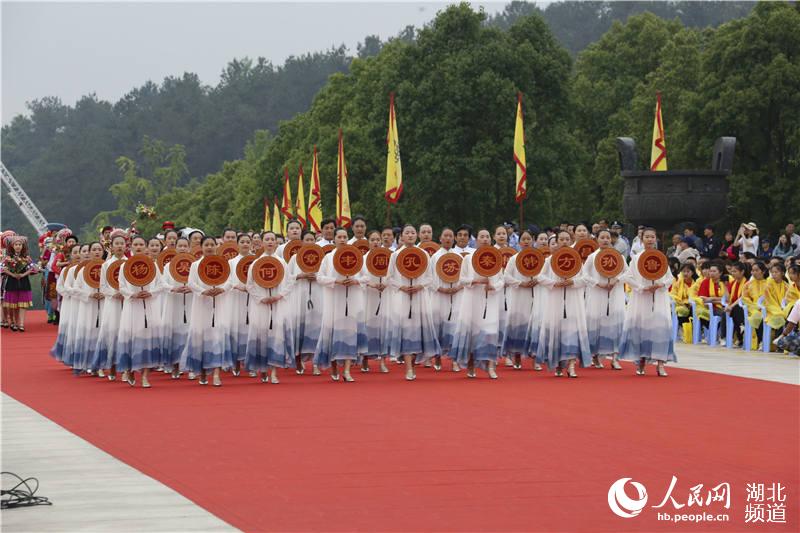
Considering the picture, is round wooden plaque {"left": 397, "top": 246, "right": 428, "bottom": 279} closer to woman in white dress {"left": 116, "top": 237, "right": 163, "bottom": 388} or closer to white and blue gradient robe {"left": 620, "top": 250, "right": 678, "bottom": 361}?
white and blue gradient robe {"left": 620, "top": 250, "right": 678, "bottom": 361}

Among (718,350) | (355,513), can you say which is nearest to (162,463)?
(355,513)

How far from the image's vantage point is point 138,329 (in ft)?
55.2

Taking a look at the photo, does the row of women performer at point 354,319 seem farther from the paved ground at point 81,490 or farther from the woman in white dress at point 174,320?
the paved ground at point 81,490

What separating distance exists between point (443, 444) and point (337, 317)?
6340 millimetres

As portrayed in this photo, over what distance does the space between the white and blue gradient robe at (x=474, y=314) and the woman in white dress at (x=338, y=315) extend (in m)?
1.23

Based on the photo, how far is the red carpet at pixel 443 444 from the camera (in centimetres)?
832

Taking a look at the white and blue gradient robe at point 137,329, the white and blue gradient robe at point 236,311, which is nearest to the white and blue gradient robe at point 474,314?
the white and blue gradient robe at point 236,311

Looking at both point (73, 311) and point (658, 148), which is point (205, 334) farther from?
point (658, 148)

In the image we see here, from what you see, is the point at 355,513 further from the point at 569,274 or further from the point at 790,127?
the point at 790,127

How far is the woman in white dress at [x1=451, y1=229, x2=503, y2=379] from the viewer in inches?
670

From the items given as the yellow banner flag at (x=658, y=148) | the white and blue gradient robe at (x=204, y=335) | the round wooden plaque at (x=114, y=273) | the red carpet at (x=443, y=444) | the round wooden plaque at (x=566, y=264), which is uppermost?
the yellow banner flag at (x=658, y=148)

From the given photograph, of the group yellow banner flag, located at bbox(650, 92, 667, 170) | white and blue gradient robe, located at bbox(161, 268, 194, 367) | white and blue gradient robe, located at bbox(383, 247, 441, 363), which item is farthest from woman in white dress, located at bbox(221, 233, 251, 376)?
yellow banner flag, located at bbox(650, 92, 667, 170)

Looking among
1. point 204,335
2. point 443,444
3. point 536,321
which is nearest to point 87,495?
point 443,444

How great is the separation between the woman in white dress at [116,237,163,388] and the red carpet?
13.4 inches
